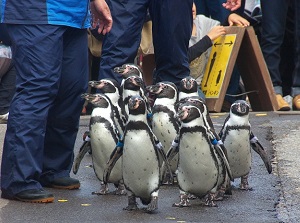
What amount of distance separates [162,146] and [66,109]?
0.71 m

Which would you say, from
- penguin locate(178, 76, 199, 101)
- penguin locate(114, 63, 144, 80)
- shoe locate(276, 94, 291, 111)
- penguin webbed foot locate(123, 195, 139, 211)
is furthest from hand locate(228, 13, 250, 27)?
penguin webbed foot locate(123, 195, 139, 211)

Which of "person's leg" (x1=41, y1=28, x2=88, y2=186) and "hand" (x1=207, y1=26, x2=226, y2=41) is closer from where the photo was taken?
"person's leg" (x1=41, y1=28, x2=88, y2=186)

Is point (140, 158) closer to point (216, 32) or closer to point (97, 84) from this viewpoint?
point (97, 84)

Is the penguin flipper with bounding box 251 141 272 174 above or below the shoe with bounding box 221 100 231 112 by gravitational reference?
above

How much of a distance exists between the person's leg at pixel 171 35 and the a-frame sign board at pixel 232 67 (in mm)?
2651

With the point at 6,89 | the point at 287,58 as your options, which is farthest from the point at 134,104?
the point at 287,58

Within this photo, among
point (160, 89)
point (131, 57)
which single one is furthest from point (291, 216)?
point (131, 57)

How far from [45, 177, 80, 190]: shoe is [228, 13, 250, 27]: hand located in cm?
440

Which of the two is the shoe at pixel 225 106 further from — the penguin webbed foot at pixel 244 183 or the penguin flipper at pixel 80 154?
the penguin flipper at pixel 80 154

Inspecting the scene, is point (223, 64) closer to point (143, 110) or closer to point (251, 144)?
point (251, 144)

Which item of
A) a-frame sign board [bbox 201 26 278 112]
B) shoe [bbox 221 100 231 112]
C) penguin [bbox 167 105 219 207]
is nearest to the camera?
penguin [bbox 167 105 219 207]

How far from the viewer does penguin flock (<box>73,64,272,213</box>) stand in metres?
5.72

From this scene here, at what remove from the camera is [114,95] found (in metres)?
6.57

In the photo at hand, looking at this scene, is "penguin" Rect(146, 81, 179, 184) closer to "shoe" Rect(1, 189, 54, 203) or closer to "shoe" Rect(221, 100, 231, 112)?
"shoe" Rect(1, 189, 54, 203)
